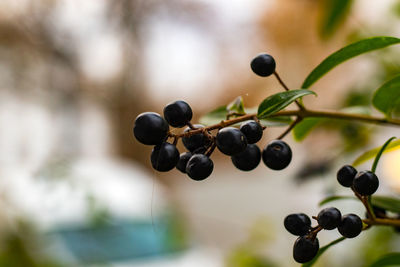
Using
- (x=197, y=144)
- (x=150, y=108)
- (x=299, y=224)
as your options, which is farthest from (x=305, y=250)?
(x=150, y=108)

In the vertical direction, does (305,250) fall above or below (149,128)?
below

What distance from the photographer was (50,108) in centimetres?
584

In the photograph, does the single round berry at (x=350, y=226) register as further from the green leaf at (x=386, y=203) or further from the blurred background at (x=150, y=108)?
the blurred background at (x=150, y=108)

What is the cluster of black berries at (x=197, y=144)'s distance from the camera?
1.32 ft

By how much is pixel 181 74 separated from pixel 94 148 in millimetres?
4237

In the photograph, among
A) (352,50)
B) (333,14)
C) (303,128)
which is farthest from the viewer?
(333,14)

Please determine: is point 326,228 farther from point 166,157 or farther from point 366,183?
point 166,157

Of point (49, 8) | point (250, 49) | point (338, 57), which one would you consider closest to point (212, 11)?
point (250, 49)

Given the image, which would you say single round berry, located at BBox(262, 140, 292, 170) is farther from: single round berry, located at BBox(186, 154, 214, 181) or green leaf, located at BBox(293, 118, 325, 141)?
green leaf, located at BBox(293, 118, 325, 141)

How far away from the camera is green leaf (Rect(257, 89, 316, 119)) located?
45cm

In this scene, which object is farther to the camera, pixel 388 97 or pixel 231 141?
pixel 388 97

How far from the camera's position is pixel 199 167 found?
42 centimetres

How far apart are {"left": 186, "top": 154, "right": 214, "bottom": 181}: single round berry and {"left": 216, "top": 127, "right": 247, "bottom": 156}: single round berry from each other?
0.02 meters

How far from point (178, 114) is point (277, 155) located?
12cm
